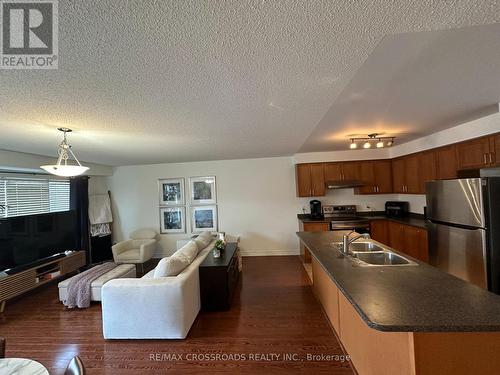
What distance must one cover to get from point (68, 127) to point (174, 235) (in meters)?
3.71

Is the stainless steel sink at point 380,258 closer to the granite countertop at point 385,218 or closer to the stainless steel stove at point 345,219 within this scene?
the granite countertop at point 385,218

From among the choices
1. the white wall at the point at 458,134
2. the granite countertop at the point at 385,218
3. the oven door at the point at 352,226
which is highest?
the white wall at the point at 458,134

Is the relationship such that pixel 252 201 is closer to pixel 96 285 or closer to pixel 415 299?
pixel 96 285

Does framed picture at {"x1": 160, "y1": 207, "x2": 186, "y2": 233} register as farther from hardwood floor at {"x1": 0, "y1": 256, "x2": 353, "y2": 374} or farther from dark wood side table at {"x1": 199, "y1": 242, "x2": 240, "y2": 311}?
dark wood side table at {"x1": 199, "y1": 242, "x2": 240, "y2": 311}

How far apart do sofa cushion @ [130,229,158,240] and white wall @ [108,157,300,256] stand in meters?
0.21

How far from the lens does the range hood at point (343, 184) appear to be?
4715mm

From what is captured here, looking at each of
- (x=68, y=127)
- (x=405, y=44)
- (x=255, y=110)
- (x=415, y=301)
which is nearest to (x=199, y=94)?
(x=255, y=110)

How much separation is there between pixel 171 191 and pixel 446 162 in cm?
547

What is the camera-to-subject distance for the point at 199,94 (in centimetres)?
171

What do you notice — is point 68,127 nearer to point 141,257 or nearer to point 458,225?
point 141,257

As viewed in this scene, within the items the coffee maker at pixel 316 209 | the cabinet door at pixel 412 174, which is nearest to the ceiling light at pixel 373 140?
the cabinet door at pixel 412 174

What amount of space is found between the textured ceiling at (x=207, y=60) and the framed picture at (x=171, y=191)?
317 centimetres

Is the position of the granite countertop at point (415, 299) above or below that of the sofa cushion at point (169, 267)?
above

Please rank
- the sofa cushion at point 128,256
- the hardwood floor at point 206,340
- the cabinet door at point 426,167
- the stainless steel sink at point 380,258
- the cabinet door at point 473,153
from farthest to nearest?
the sofa cushion at point 128,256, the cabinet door at point 426,167, the cabinet door at point 473,153, the stainless steel sink at point 380,258, the hardwood floor at point 206,340
